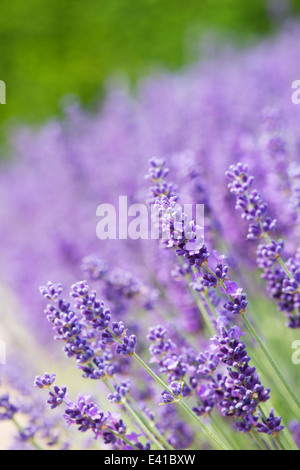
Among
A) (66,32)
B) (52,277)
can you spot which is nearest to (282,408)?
(52,277)

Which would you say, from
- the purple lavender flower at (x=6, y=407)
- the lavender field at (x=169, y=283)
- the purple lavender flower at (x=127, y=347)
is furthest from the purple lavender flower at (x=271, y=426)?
the purple lavender flower at (x=6, y=407)

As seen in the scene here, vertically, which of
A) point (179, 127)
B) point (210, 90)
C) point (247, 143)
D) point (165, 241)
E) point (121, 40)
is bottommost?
point (165, 241)

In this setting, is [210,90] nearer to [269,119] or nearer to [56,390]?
[269,119]

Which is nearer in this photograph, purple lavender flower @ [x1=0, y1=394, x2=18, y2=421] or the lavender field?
the lavender field

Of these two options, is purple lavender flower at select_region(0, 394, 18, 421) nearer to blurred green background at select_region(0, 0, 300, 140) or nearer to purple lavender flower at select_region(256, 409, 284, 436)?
purple lavender flower at select_region(256, 409, 284, 436)

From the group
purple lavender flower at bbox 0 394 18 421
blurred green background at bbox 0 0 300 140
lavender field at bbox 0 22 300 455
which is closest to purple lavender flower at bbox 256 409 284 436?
lavender field at bbox 0 22 300 455

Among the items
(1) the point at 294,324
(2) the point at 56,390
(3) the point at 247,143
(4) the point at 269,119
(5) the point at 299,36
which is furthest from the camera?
(5) the point at 299,36
